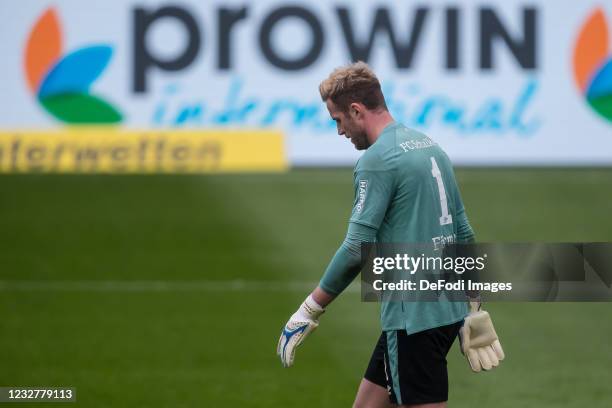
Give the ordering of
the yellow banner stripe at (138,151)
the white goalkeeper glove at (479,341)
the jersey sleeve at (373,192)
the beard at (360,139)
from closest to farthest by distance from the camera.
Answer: the jersey sleeve at (373,192) → the beard at (360,139) → the white goalkeeper glove at (479,341) → the yellow banner stripe at (138,151)

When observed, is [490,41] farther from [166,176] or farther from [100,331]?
[100,331]

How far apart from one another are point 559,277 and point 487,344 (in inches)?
74.4

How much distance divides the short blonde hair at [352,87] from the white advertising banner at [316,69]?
17.4 meters

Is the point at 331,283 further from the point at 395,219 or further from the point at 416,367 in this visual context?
the point at 416,367

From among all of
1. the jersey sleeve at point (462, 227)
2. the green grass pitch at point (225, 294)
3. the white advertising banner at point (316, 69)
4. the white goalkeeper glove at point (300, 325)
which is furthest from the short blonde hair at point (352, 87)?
the white advertising banner at point (316, 69)

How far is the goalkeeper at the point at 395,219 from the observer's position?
609cm

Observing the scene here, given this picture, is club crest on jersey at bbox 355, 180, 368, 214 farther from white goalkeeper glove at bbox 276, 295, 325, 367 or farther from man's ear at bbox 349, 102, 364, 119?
white goalkeeper glove at bbox 276, 295, 325, 367

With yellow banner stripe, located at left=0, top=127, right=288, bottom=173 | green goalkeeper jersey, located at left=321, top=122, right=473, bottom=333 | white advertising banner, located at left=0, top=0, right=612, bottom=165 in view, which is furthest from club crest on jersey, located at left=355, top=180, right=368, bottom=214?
yellow banner stripe, located at left=0, top=127, right=288, bottom=173

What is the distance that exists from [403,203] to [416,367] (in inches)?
31.7

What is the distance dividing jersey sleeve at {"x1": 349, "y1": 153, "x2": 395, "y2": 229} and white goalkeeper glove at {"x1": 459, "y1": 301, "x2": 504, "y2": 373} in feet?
2.67

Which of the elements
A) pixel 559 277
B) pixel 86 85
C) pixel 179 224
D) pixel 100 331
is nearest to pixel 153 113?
pixel 86 85

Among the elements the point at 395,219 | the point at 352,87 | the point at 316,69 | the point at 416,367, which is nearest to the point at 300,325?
the point at 416,367

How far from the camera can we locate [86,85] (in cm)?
2445

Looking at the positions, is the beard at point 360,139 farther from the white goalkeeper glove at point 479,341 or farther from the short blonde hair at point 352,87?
the white goalkeeper glove at point 479,341
